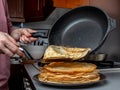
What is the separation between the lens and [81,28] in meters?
1.51

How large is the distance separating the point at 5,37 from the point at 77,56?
1.04 feet

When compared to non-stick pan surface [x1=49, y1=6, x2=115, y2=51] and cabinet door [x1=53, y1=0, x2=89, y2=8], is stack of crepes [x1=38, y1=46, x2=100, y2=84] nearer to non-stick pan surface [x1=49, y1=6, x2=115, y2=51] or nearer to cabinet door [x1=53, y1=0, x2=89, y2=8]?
non-stick pan surface [x1=49, y1=6, x2=115, y2=51]

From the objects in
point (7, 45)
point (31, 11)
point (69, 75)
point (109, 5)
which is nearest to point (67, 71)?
point (69, 75)

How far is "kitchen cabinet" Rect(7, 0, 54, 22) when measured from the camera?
2.35 m

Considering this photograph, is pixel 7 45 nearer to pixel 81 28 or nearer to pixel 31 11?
pixel 81 28

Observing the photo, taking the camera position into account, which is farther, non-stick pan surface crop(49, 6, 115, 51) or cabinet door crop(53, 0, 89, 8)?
cabinet door crop(53, 0, 89, 8)

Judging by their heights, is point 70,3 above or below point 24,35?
above


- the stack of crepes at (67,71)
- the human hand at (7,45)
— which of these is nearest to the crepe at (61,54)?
the stack of crepes at (67,71)

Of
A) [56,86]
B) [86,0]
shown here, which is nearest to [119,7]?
[86,0]

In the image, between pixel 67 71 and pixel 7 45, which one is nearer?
pixel 7 45

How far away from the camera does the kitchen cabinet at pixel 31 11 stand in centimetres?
235

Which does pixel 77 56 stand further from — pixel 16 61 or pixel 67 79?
pixel 16 61

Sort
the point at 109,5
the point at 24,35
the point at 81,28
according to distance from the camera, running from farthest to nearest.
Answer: the point at 109,5
the point at 81,28
the point at 24,35

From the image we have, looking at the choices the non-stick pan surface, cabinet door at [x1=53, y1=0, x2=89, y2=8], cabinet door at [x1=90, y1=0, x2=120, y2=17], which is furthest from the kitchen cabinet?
the non-stick pan surface
